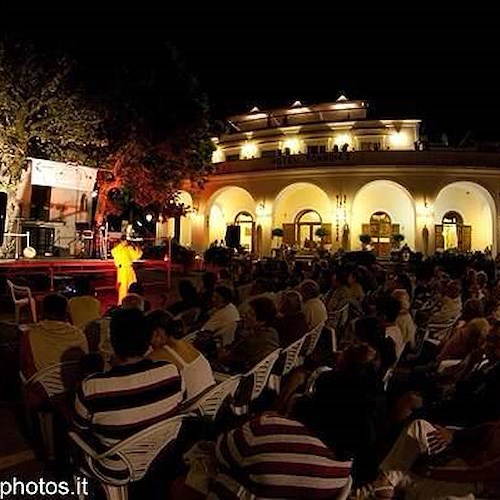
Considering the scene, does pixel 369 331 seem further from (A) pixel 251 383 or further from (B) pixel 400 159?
(B) pixel 400 159

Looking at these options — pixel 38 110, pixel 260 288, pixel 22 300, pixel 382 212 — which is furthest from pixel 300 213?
pixel 260 288

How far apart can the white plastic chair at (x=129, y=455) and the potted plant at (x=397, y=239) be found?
2302 centimetres

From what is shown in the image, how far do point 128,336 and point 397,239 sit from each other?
23115 mm

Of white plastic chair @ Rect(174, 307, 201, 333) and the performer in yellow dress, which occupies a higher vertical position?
the performer in yellow dress

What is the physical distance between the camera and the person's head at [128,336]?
10.0 feet

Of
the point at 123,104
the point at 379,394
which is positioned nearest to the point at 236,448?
the point at 379,394

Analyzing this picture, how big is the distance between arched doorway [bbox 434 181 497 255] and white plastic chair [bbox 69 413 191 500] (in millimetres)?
24798

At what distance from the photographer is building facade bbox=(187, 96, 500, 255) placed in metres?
24.4

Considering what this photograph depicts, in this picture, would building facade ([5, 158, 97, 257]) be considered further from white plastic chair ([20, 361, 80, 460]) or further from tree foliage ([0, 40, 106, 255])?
white plastic chair ([20, 361, 80, 460])

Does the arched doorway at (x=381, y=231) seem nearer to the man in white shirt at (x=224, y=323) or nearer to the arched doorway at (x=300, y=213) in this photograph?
the arched doorway at (x=300, y=213)

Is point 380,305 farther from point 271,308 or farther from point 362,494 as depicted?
point 362,494

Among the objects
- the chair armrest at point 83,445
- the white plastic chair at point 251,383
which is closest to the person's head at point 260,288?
the white plastic chair at point 251,383

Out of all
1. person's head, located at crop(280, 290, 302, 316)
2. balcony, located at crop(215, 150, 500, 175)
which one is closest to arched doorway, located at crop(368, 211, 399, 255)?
balcony, located at crop(215, 150, 500, 175)

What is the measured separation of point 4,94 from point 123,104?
177 inches
